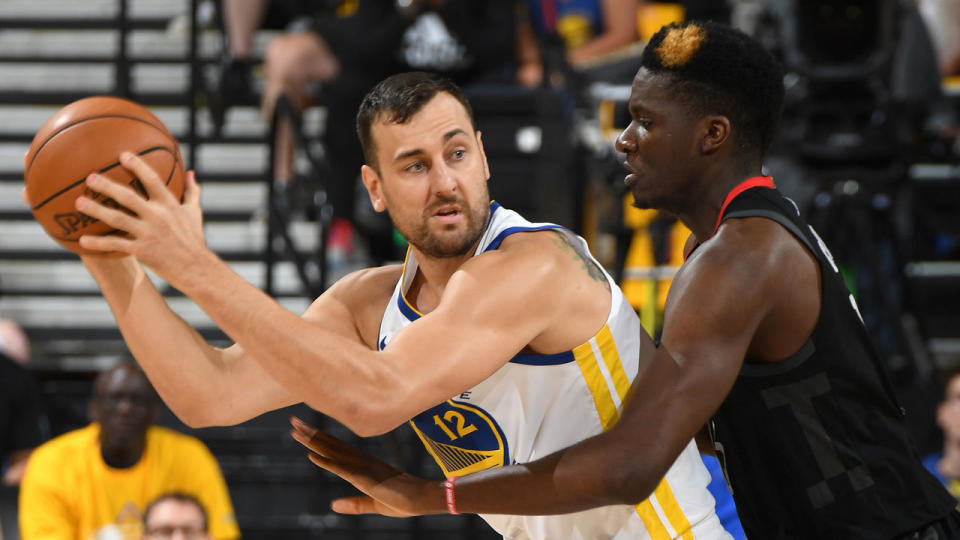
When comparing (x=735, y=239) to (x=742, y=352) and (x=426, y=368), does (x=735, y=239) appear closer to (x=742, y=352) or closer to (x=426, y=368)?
(x=742, y=352)

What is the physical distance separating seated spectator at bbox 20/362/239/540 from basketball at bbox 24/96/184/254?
325cm

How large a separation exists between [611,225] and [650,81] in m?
3.53

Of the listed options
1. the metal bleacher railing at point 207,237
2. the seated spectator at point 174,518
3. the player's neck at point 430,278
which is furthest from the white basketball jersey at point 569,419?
the metal bleacher railing at point 207,237

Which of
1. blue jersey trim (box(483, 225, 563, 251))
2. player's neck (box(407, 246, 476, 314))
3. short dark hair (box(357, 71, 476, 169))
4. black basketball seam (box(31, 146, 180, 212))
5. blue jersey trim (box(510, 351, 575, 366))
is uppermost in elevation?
short dark hair (box(357, 71, 476, 169))

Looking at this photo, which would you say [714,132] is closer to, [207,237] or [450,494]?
[450,494]

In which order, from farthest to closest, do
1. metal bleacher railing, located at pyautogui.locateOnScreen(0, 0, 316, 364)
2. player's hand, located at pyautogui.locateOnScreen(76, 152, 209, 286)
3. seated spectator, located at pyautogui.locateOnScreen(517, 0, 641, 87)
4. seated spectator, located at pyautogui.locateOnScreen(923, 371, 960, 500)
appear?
metal bleacher railing, located at pyautogui.locateOnScreen(0, 0, 316, 364), seated spectator, located at pyautogui.locateOnScreen(517, 0, 641, 87), seated spectator, located at pyautogui.locateOnScreen(923, 371, 960, 500), player's hand, located at pyautogui.locateOnScreen(76, 152, 209, 286)

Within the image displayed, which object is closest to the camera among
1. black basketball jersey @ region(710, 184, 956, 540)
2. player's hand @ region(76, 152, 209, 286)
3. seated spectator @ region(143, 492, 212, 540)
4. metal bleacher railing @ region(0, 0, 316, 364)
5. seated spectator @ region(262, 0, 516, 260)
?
player's hand @ region(76, 152, 209, 286)

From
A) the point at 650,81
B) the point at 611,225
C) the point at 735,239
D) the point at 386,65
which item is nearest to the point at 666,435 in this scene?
the point at 735,239

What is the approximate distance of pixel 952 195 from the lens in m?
6.85

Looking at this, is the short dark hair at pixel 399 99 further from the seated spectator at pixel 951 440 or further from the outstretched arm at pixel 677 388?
the seated spectator at pixel 951 440

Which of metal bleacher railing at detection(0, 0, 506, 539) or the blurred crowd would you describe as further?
metal bleacher railing at detection(0, 0, 506, 539)

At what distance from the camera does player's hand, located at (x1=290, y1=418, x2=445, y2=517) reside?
9.08 feet

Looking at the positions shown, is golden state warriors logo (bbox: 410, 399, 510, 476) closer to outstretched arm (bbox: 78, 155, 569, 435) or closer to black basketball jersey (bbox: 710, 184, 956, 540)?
outstretched arm (bbox: 78, 155, 569, 435)

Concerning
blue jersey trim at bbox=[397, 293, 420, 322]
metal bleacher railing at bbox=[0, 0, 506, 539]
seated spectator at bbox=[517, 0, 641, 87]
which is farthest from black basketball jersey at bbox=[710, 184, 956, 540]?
seated spectator at bbox=[517, 0, 641, 87]
